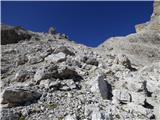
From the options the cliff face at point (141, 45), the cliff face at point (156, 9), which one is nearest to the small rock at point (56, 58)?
the cliff face at point (141, 45)

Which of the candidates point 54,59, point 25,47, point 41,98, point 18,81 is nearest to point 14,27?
point 25,47

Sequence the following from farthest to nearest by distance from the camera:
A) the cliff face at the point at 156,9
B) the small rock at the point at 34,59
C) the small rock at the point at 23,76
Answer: the cliff face at the point at 156,9
the small rock at the point at 34,59
the small rock at the point at 23,76

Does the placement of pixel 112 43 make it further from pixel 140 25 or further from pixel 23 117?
pixel 23 117

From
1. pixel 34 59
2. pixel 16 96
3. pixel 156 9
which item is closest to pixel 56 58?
pixel 34 59

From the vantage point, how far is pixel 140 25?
256 ft

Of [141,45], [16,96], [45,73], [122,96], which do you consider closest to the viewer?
[16,96]

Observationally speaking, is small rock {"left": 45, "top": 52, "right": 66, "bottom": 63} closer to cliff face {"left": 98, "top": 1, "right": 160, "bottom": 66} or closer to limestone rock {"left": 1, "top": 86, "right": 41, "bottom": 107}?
limestone rock {"left": 1, "top": 86, "right": 41, "bottom": 107}

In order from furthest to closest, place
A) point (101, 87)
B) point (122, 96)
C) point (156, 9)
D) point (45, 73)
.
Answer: point (156, 9), point (45, 73), point (101, 87), point (122, 96)

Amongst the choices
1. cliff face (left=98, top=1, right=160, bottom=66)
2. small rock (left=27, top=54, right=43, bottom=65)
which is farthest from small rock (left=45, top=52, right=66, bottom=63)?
cliff face (left=98, top=1, right=160, bottom=66)

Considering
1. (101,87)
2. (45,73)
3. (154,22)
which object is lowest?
(101,87)

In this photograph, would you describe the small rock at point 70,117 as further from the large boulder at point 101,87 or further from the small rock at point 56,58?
the small rock at point 56,58

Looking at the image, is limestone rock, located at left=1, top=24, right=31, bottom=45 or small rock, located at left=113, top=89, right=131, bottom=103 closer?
small rock, located at left=113, top=89, right=131, bottom=103

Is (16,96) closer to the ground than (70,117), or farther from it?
farther from it

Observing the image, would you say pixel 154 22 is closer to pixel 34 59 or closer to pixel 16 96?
pixel 34 59
